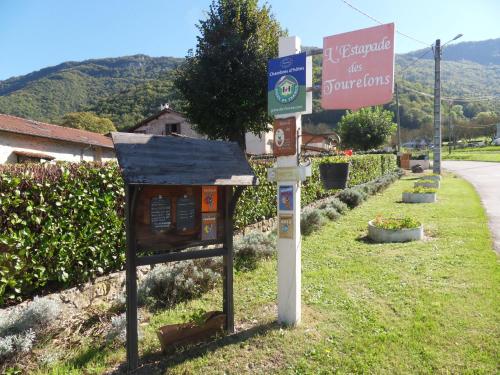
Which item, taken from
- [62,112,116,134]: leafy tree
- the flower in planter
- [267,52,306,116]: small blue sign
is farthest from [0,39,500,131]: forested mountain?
[267,52,306,116]: small blue sign

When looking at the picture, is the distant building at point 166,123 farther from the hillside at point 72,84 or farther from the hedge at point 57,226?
the hedge at point 57,226

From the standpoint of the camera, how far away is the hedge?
14.3ft

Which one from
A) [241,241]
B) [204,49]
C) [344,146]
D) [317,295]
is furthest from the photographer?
[344,146]

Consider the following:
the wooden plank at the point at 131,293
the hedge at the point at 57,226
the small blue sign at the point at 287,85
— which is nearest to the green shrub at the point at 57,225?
the hedge at the point at 57,226

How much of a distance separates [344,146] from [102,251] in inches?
1434

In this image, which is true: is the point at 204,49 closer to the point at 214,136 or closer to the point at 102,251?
the point at 214,136

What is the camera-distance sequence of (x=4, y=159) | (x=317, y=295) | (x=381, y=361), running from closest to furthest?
(x=381, y=361)
(x=317, y=295)
(x=4, y=159)

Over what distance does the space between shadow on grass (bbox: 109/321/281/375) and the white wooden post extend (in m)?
0.22

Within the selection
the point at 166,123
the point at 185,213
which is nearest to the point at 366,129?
the point at 166,123

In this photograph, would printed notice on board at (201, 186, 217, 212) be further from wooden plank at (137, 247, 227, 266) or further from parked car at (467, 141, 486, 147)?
parked car at (467, 141, 486, 147)

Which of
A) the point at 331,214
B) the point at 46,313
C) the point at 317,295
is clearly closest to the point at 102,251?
the point at 46,313

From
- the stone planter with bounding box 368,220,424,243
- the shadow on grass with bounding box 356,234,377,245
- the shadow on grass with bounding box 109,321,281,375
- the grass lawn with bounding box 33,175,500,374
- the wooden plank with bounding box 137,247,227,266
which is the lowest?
the shadow on grass with bounding box 109,321,281,375

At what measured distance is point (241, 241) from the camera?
709 cm

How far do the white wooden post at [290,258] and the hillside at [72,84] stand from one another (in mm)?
49108
